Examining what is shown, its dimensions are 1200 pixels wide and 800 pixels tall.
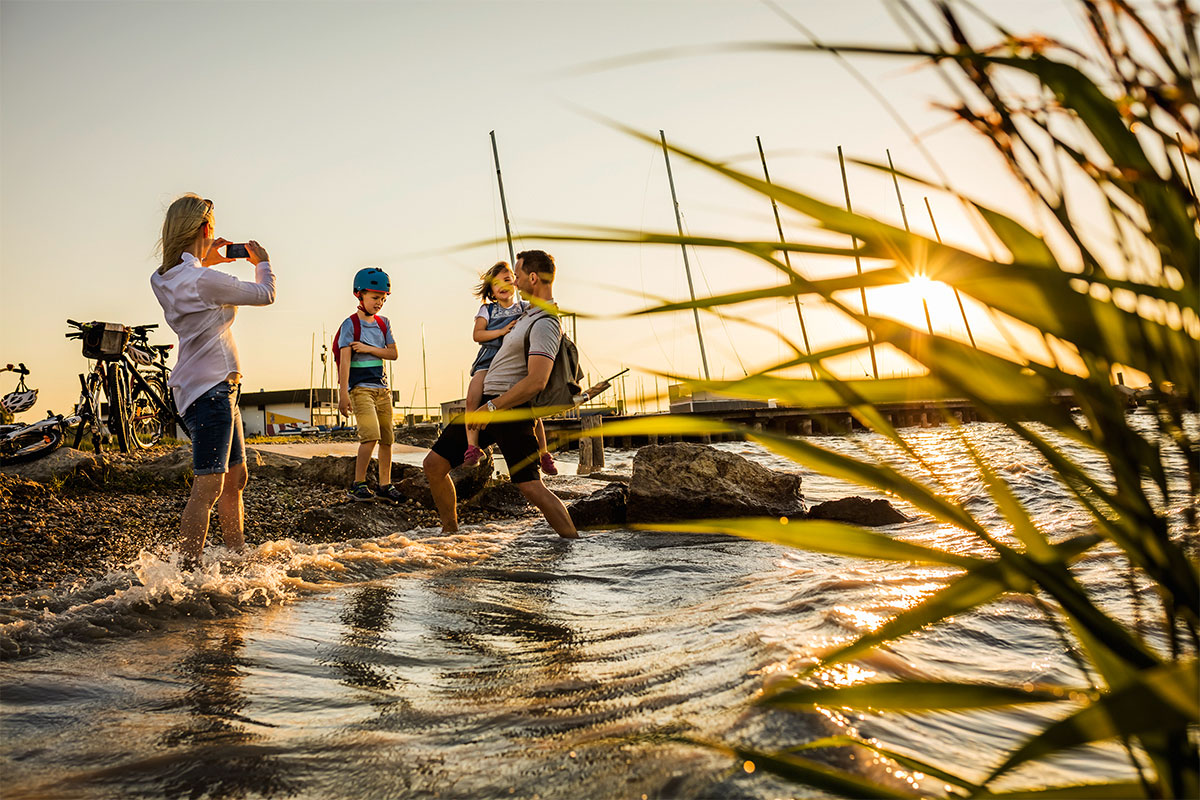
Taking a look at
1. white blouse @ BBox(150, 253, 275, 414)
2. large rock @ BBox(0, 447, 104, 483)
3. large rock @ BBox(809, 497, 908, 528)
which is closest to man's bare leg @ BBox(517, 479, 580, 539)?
white blouse @ BBox(150, 253, 275, 414)

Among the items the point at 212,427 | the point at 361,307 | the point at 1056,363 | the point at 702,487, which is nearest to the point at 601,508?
the point at 702,487

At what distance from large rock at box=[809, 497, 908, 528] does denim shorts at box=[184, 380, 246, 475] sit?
4.61 m

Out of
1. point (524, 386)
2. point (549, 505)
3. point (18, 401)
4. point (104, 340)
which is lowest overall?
point (549, 505)

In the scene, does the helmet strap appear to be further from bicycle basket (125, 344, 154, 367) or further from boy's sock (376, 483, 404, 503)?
bicycle basket (125, 344, 154, 367)

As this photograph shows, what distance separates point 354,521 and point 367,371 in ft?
4.48

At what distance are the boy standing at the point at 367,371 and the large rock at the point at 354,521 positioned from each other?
0.13 meters

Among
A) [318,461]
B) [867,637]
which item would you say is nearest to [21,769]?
[867,637]

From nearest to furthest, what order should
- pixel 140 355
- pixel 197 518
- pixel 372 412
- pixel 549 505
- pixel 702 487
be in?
pixel 197 518 < pixel 549 505 < pixel 372 412 < pixel 702 487 < pixel 140 355

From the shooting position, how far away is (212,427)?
4031 millimetres

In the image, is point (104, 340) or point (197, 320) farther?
point (104, 340)

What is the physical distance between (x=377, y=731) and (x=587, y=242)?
1687 mm

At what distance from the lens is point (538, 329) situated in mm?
5242

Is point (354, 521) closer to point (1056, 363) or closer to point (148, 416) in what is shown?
point (1056, 363)

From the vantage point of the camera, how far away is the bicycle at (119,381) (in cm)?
1060
